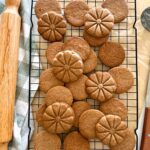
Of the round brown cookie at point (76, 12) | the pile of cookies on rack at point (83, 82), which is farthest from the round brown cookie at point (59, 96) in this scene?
the round brown cookie at point (76, 12)

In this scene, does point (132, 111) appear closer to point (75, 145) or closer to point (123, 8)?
point (75, 145)

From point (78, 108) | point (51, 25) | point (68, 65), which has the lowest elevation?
point (78, 108)

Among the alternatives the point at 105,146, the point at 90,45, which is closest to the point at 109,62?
the point at 90,45

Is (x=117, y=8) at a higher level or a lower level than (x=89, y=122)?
higher

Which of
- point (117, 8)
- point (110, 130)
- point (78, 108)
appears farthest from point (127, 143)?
point (117, 8)

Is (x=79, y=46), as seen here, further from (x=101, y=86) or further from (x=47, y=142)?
(x=47, y=142)
